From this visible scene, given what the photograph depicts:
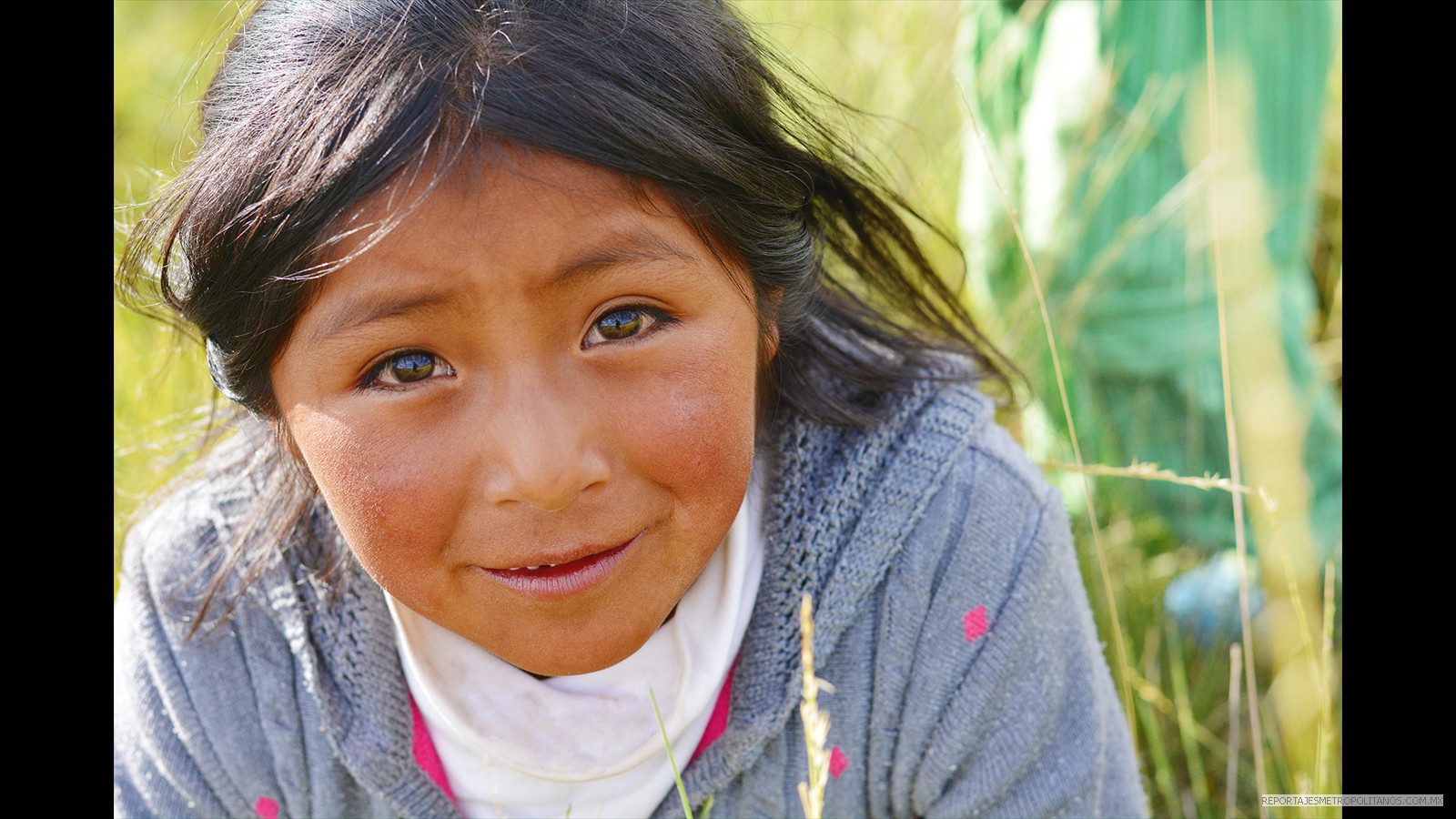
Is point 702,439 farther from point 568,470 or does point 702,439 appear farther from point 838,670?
point 838,670

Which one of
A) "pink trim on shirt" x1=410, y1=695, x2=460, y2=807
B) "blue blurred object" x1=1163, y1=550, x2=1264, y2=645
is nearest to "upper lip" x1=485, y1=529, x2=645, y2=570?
"pink trim on shirt" x1=410, y1=695, x2=460, y2=807

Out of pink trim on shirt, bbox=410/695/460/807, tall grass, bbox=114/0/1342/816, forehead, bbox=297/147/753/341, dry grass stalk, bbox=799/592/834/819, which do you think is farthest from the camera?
tall grass, bbox=114/0/1342/816

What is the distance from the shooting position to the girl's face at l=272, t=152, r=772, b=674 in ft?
3.78

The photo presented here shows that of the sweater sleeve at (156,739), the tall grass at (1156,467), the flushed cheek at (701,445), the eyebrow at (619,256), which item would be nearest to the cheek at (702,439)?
the flushed cheek at (701,445)

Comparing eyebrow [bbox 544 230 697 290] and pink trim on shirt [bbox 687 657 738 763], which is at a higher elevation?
eyebrow [bbox 544 230 697 290]

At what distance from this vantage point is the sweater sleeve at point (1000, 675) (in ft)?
4.94

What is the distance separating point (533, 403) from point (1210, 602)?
147cm

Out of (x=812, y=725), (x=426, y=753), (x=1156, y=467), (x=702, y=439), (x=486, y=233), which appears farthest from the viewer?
(x=1156, y=467)

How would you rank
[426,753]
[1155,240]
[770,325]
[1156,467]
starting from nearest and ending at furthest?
[770,325] < [426,753] < [1156,467] < [1155,240]

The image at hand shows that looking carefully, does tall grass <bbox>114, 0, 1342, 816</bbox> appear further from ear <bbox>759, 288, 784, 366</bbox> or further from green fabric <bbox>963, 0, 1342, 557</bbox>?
ear <bbox>759, 288, 784, 366</bbox>

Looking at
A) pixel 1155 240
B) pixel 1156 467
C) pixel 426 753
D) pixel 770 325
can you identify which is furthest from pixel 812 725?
pixel 1155 240

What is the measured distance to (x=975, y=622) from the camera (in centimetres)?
152

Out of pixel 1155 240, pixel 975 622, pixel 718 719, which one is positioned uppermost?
pixel 1155 240

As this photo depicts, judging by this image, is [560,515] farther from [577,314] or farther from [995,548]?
[995,548]
